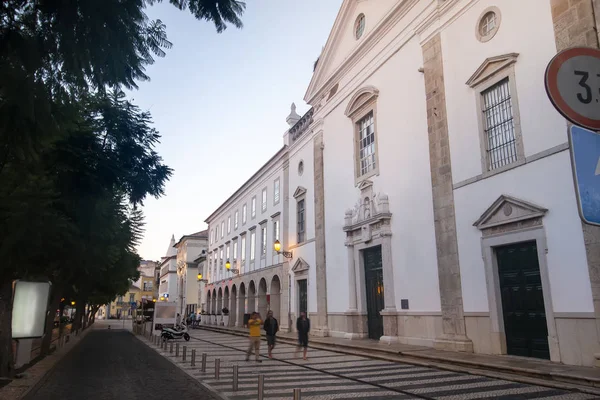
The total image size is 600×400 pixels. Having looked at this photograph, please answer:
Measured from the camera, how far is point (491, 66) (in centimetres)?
1407

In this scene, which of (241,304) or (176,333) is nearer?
(176,333)

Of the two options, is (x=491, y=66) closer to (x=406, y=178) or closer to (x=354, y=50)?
(x=406, y=178)

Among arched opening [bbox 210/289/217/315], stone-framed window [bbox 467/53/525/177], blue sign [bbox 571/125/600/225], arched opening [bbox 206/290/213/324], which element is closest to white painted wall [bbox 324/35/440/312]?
stone-framed window [bbox 467/53/525/177]

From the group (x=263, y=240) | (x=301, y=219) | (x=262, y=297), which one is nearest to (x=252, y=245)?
(x=263, y=240)

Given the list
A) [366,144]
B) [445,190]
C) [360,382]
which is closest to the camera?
[360,382]

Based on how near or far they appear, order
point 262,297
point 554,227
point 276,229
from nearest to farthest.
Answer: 1. point 554,227
2. point 276,229
3. point 262,297

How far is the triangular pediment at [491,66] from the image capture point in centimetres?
1334

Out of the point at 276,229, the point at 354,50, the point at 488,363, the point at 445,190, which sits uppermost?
the point at 354,50

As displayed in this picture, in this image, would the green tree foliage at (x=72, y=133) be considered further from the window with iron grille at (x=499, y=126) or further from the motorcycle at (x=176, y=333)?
the window with iron grille at (x=499, y=126)

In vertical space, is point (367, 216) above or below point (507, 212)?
above

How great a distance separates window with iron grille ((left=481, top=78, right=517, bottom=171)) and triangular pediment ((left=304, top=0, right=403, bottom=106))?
673 cm

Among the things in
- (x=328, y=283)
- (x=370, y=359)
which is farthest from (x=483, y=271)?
(x=328, y=283)

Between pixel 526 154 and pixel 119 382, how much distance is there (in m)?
12.2

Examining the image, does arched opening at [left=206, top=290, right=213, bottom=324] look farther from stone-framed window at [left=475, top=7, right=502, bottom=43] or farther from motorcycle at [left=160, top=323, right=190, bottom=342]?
stone-framed window at [left=475, top=7, right=502, bottom=43]
